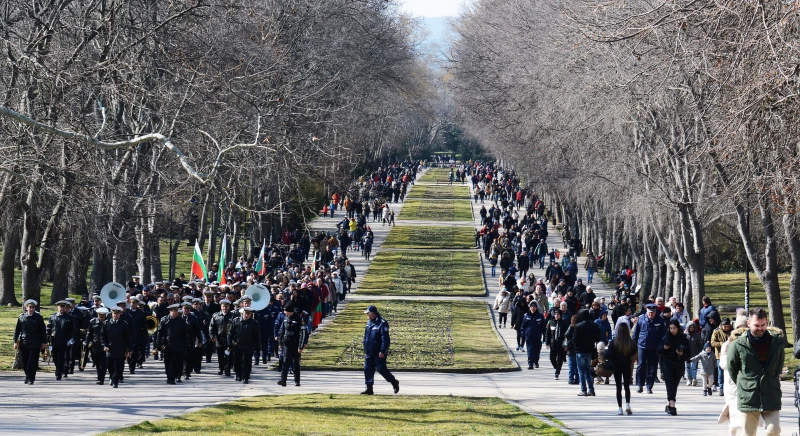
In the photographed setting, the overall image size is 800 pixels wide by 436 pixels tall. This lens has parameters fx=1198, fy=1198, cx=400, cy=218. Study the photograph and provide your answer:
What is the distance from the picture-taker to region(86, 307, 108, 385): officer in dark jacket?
1958cm

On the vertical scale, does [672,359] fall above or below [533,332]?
above

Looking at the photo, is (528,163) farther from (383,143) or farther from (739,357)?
(383,143)

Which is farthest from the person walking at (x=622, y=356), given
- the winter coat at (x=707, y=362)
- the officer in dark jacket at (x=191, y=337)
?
the officer in dark jacket at (x=191, y=337)

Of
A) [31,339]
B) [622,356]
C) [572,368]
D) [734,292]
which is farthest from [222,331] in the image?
[734,292]

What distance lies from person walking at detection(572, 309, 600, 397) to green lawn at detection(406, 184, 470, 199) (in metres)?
80.9

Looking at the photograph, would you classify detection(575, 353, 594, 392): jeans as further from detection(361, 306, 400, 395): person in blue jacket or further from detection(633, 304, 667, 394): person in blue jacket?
detection(361, 306, 400, 395): person in blue jacket

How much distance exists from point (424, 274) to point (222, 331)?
32504 mm

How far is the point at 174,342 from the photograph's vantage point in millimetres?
19938

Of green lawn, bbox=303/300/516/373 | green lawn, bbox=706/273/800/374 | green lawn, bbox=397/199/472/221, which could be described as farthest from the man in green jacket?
green lawn, bbox=397/199/472/221

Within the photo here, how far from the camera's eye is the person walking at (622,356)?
16078 millimetres

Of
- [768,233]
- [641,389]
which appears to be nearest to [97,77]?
[641,389]

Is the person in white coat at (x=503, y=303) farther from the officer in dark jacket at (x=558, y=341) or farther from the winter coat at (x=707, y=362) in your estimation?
the winter coat at (x=707, y=362)

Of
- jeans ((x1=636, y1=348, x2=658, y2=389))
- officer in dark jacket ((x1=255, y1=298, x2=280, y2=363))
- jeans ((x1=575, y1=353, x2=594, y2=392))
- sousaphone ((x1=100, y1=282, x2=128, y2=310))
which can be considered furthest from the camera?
officer in dark jacket ((x1=255, y1=298, x2=280, y2=363))

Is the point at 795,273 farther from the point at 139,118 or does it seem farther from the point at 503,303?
the point at 139,118
